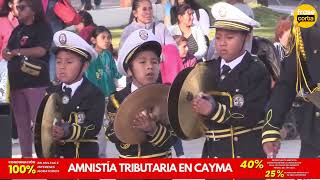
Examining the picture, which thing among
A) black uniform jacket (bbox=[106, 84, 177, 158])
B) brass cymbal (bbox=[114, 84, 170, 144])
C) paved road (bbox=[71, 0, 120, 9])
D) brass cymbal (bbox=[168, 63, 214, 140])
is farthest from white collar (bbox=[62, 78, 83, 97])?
paved road (bbox=[71, 0, 120, 9])

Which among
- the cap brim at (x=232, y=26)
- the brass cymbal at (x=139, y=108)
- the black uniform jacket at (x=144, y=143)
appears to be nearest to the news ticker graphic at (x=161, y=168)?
the black uniform jacket at (x=144, y=143)

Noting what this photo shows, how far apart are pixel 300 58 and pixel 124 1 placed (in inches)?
77.0

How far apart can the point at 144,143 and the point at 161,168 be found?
19 cm

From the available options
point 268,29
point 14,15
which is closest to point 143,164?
point 268,29

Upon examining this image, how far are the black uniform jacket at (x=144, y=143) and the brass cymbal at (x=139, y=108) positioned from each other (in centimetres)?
5

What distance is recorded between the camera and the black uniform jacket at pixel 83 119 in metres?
5.20

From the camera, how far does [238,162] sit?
509 centimetres

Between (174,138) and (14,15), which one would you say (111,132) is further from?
(14,15)

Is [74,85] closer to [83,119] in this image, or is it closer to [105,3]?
[83,119]

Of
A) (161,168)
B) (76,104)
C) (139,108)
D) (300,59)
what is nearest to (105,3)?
(76,104)

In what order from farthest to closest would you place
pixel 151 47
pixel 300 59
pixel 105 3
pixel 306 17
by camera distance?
pixel 105 3, pixel 151 47, pixel 306 17, pixel 300 59

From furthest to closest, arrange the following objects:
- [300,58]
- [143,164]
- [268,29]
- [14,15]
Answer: [14,15], [268,29], [143,164], [300,58]

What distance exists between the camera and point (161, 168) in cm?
522

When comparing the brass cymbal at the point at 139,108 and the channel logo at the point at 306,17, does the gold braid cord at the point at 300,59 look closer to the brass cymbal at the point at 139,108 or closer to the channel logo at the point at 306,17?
the channel logo at the point at 306,17
